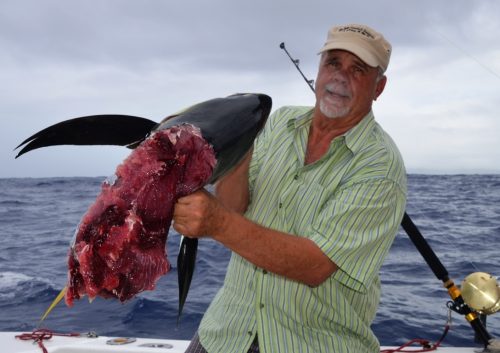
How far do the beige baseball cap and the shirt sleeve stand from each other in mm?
651

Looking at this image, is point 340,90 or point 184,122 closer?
point 184,122

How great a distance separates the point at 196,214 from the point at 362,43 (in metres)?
1.35

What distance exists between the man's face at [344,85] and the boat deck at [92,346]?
2.31 m

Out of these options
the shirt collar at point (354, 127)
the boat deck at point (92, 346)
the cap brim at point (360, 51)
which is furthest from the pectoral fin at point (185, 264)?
the boat deck at point (92, 346)

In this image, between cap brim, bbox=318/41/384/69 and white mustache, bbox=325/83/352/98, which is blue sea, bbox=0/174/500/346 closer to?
white mustache, bbox=325/83/352/98

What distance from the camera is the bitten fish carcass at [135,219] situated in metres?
1.79

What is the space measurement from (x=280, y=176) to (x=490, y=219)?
554 inches

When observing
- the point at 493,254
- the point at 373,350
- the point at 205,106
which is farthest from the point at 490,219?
the point at 205,106

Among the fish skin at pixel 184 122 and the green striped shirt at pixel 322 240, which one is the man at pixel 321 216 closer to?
the green striped shirt at pixel 322 240

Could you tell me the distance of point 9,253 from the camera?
11.2 m

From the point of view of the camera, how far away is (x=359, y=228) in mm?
2459

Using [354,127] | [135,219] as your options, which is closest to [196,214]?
[135,219]

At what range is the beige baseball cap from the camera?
275 centimetres

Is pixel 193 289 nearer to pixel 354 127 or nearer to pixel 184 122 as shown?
pixel 354 127
